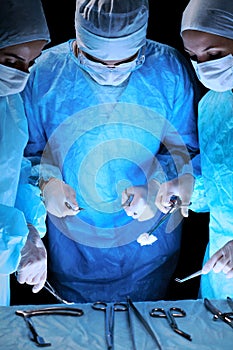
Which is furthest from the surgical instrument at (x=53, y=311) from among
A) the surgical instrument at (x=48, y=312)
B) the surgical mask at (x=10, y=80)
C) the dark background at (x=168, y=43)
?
the dark background at (x=168, y=43)

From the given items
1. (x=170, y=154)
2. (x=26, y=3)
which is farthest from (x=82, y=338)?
(x=26, y=3)

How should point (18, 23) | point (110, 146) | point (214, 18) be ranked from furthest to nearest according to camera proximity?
point (110, 146) < point (214, 18) < point (18, 23)

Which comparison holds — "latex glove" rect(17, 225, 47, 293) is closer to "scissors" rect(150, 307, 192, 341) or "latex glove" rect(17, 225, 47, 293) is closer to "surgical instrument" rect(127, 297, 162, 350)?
"surgical instrument" rect(127, 297, 162, 350)

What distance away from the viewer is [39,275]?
2.20 metres

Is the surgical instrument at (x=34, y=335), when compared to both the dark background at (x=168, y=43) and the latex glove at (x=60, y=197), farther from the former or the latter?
the dark background at (x=168, y=43)

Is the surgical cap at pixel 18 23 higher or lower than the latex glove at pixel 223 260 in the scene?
higher

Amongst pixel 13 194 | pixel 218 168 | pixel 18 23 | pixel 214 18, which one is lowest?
pixel 13 194

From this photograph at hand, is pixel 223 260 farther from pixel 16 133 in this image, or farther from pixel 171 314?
pixel 16 133

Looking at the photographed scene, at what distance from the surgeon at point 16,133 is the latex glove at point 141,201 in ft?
1.53

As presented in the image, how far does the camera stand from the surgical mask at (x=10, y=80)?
199 cm

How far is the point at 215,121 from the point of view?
2.31 meters

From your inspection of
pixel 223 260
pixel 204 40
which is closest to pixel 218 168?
pixel 223 260

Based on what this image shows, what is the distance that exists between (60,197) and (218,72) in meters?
0.90

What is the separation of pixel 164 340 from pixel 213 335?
18 centimetres
